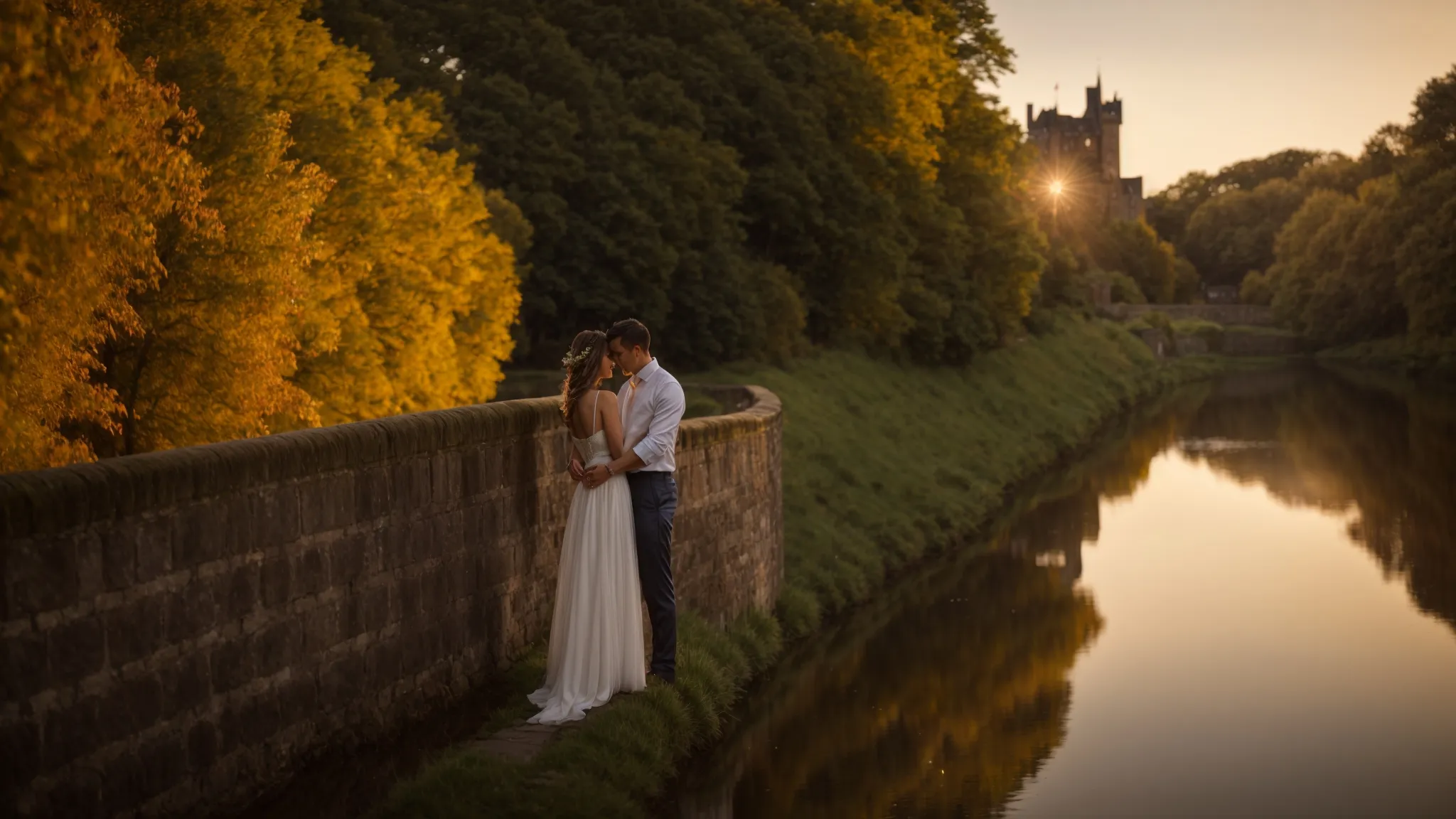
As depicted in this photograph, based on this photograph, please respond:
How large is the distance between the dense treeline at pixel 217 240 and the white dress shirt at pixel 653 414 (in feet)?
10.8

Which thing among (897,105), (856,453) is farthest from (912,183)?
(856,453)

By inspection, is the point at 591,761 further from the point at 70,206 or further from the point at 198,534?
the point at 70,206

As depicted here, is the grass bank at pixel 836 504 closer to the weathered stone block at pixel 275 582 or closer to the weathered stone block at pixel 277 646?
the weathered stone block at pixel 277 646

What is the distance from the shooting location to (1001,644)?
55.2 feet

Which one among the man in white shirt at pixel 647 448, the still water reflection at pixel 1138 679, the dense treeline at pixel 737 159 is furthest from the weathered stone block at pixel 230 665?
the dense treeline at pixel 737 159

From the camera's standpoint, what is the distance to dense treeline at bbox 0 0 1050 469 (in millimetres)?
13602

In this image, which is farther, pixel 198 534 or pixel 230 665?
pixel 230 665

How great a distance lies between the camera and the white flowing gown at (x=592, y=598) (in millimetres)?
9359

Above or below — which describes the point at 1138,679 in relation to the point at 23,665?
below

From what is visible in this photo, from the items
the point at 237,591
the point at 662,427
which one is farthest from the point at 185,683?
the point at 662,427

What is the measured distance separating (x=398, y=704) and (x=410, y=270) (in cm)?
1504

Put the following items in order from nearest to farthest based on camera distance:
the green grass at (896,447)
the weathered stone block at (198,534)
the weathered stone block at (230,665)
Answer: the weathered stone block at (198,534), the weathered stone block at (230,665), the green grass at (896,447)

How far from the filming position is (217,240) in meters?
17.5

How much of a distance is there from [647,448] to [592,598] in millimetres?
869
